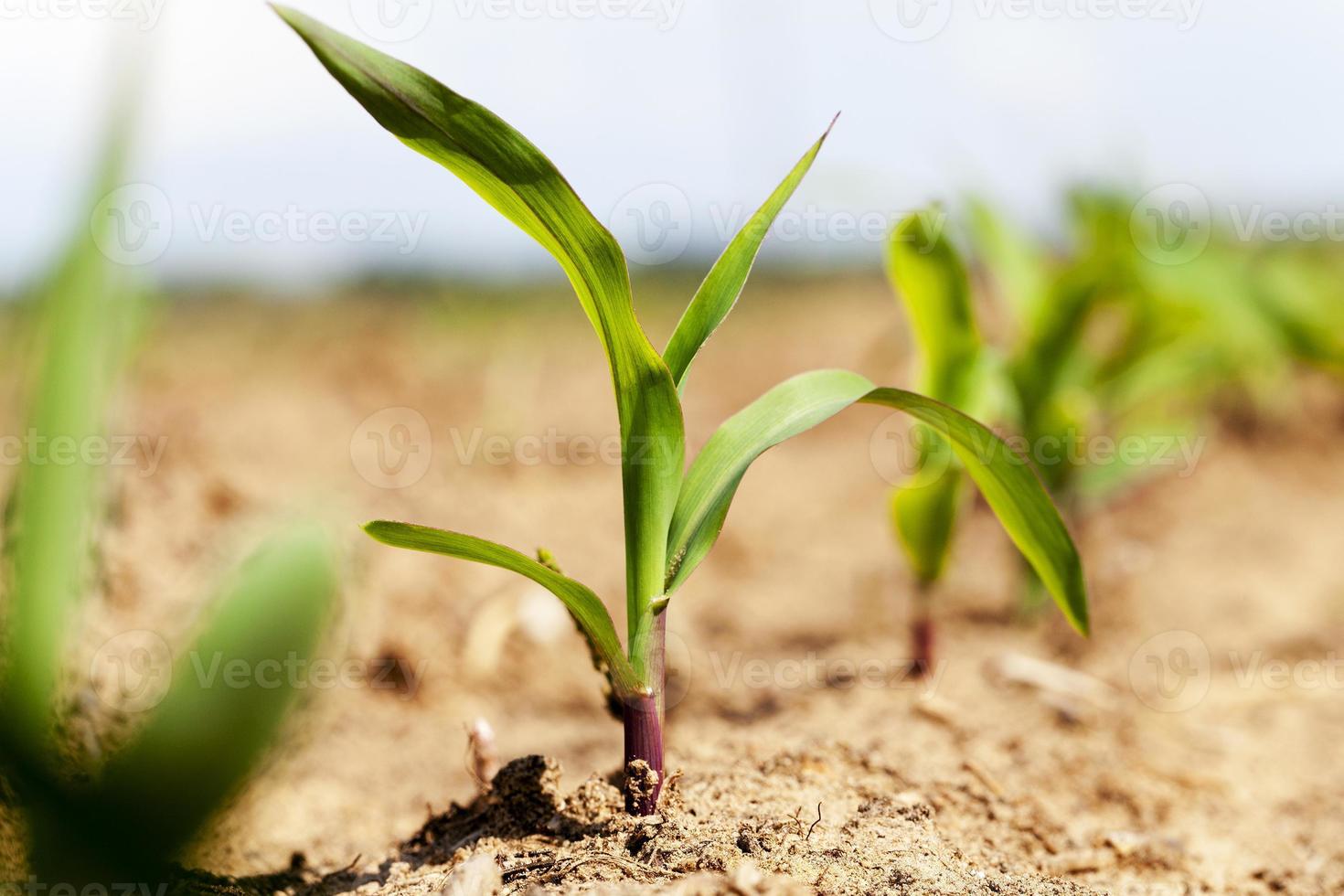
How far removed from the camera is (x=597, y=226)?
2.96 ft

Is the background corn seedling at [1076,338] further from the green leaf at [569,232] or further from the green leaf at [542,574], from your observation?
the green leaf at [542,574]

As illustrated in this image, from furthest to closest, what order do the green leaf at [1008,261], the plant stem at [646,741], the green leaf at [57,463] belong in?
the green leaf at [1008,261], the plant stem at [646,741], the green leaf at [57,463]

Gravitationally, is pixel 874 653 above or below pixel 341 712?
above

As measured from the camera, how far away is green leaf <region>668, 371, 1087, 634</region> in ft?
3.39

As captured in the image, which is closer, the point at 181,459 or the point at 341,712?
the point at 341,712

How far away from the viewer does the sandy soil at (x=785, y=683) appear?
0.99m

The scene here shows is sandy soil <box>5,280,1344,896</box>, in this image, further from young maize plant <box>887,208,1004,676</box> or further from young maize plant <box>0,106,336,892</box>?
young maize plant <box>887,208,1004,676</box>

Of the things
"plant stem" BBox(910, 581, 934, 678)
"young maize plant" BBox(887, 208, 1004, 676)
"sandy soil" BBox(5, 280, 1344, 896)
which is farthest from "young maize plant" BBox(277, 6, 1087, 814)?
"plant stem" BBox(910, 581, 934, 678)

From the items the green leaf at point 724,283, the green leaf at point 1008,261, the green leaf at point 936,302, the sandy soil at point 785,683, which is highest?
the green leaf at point 1008,261

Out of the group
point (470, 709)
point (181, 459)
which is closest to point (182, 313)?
point (181, 459)

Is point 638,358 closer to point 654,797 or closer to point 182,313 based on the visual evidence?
point 654,797

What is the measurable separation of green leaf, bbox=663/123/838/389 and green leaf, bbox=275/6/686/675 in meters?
0.06

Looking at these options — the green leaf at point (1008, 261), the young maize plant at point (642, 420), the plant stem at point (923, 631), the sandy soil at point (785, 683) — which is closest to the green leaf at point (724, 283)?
the young maize plant at point (642, 420)

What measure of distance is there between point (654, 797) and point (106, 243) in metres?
0.86
